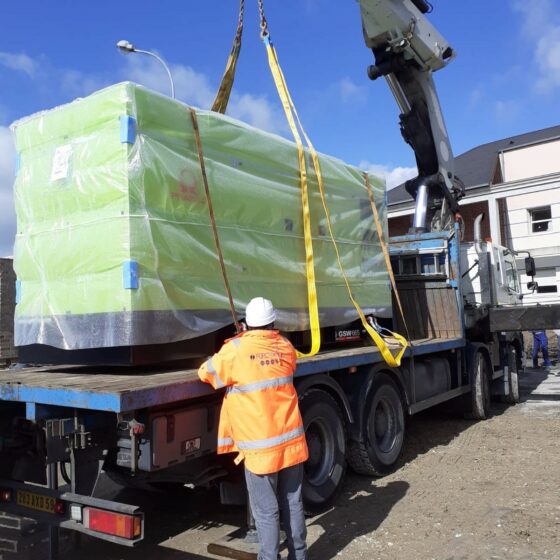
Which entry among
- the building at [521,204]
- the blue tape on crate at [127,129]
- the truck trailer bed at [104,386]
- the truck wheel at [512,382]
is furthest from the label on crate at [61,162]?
the building at [521,204]

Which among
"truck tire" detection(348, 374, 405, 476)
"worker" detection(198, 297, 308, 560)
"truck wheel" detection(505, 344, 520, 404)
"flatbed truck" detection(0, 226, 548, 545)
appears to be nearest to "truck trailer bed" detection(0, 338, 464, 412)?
"flatbed truck" detection(0, 226, 548, 545)

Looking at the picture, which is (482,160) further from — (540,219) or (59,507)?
(59,507)

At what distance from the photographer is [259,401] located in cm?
329

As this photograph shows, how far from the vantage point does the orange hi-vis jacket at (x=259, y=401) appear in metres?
3.28

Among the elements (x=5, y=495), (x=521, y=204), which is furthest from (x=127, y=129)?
(x=521, y=204)

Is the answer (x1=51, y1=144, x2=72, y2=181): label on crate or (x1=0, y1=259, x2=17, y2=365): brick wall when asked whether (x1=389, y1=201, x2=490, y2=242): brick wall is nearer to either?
(x1=0, y1=259, x2=17, y2=365): brick wall

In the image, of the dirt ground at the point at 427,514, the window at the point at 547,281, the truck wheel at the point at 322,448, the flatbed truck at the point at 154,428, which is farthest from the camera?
the window at the point at 547,281

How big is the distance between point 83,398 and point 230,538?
66.3 inches

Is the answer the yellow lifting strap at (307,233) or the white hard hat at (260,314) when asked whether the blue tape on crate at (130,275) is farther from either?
the yellow lifting strap at (307,233)

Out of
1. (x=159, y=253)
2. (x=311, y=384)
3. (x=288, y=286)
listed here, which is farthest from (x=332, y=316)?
(x=159, y=253)

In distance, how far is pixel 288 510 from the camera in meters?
3.49

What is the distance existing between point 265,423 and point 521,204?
65.2ft

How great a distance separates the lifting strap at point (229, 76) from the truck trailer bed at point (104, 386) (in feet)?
9.22

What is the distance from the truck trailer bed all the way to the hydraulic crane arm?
19.5 ft
